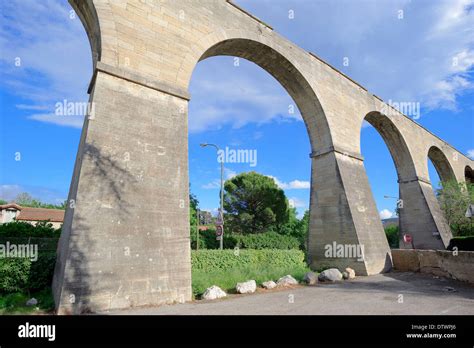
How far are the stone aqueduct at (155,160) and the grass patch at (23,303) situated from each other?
0.28 m

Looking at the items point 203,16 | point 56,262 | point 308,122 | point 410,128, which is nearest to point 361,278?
point 308,122

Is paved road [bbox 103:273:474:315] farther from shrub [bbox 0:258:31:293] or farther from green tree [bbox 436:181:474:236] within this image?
green tree [bbox 436:181:474:236]

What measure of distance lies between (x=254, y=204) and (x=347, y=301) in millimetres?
19649

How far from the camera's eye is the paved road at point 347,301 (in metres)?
4.96

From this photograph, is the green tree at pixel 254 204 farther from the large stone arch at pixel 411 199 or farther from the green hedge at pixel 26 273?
the green hedge at pixel 26 273

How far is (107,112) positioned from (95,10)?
247cm

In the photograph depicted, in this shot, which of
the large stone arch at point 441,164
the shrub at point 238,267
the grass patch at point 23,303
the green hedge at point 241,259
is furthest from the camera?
the large stone arch at point 441,164

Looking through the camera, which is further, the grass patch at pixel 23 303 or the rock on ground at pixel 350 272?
the rock on ground at pixel 350 272

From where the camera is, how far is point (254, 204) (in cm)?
2542

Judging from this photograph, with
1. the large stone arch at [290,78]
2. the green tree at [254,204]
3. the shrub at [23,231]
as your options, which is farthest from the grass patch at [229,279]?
the green tree at [254,204]

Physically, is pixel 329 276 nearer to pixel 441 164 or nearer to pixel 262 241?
pixel 262 241

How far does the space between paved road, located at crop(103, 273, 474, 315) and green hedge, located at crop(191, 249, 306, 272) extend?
3.09 m
